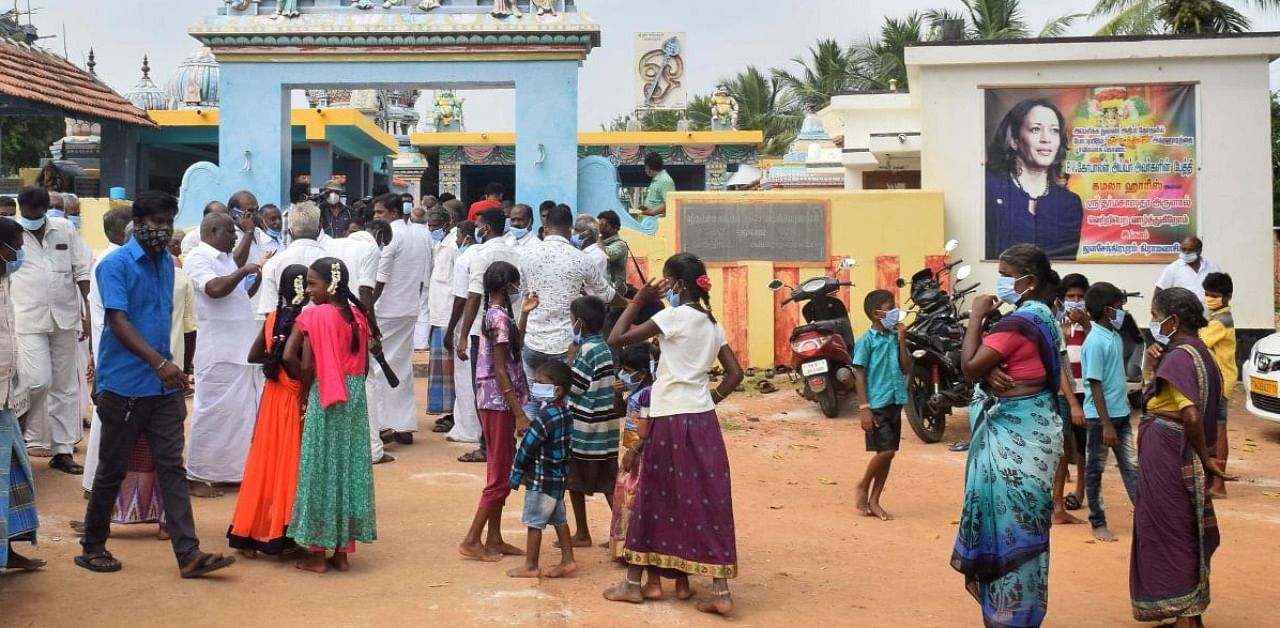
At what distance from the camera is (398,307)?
9.56 meters

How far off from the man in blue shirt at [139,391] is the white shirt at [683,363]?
7.11ft

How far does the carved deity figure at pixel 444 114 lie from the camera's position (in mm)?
25344

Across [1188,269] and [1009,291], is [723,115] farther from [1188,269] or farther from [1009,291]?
[1009,291]

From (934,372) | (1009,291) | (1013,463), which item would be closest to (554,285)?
(1009,291)

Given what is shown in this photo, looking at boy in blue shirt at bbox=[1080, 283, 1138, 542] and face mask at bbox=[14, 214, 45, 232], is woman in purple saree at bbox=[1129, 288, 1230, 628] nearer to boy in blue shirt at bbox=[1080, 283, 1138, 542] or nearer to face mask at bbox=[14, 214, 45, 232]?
boy in blue shirt at bbox=[1080, 283, 1138, 542]

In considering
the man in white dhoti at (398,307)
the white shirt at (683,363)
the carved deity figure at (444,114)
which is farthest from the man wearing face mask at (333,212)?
the carved deity figure at (444,114)

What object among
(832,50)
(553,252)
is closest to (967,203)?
(553,252)

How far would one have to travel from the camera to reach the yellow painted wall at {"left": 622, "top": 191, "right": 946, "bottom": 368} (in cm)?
1312

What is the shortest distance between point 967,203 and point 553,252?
22.5 ft

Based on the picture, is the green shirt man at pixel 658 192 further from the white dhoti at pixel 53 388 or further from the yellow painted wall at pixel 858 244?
the white dhoti at pixel 53 388

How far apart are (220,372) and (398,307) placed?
246 centimetres

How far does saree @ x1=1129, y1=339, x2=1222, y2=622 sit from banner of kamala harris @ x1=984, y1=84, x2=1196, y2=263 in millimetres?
7723

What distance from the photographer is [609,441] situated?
6.15 m

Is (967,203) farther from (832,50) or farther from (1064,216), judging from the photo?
(832,50)
